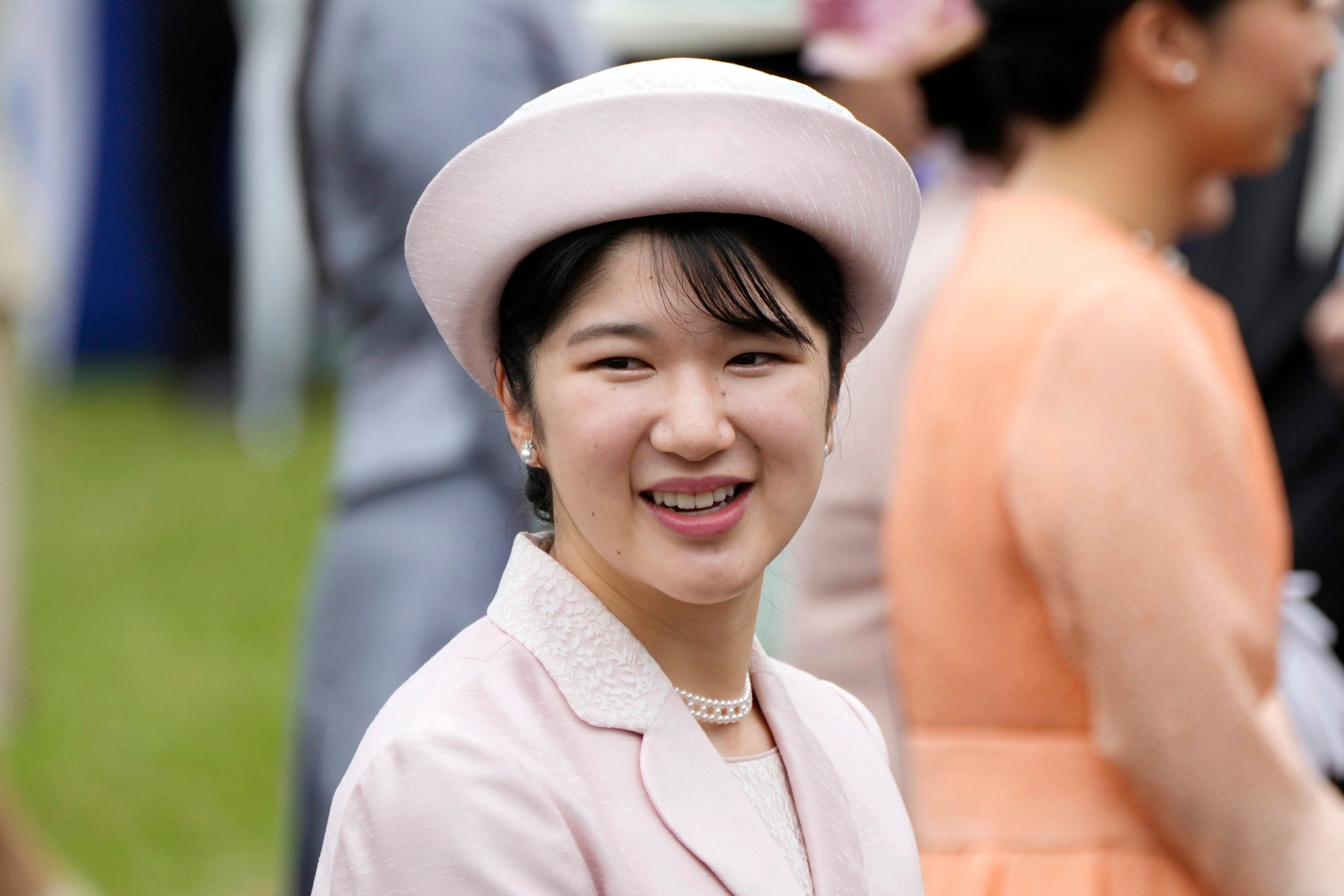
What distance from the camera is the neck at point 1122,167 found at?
2.30 meters

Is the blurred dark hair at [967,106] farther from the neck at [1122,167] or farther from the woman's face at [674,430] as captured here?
the woman's face at [674,430]

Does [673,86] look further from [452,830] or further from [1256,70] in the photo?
[1256,70]

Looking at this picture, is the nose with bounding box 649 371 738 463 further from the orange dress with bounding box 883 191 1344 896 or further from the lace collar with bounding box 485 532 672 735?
the orange dress with bounding box 883 191 1344 896

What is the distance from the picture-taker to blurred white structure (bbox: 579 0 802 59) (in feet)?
11.5

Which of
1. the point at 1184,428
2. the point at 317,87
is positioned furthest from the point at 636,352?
the point at 317,87

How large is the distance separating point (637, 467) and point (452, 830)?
36 centimetres

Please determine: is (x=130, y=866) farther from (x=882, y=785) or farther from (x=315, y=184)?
(x=882, y=785)

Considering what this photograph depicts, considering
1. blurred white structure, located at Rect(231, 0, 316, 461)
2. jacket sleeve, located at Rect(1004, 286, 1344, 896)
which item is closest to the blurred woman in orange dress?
jacket sleeve, located at Rect(1004, 286, 1344, 896)

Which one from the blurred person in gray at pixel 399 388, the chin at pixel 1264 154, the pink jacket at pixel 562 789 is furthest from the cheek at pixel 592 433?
the chin at pixel 1264 154

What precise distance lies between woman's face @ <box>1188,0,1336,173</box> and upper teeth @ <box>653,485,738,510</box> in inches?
53.0

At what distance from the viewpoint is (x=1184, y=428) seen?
6.32 ft

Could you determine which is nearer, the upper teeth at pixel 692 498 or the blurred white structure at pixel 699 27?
the upper teeth at pixel 692 498

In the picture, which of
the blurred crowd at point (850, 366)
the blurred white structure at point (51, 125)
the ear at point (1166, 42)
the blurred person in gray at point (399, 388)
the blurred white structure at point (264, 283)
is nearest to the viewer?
the ear at point (1166, 42)

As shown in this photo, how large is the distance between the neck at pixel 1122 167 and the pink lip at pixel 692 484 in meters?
1.20
